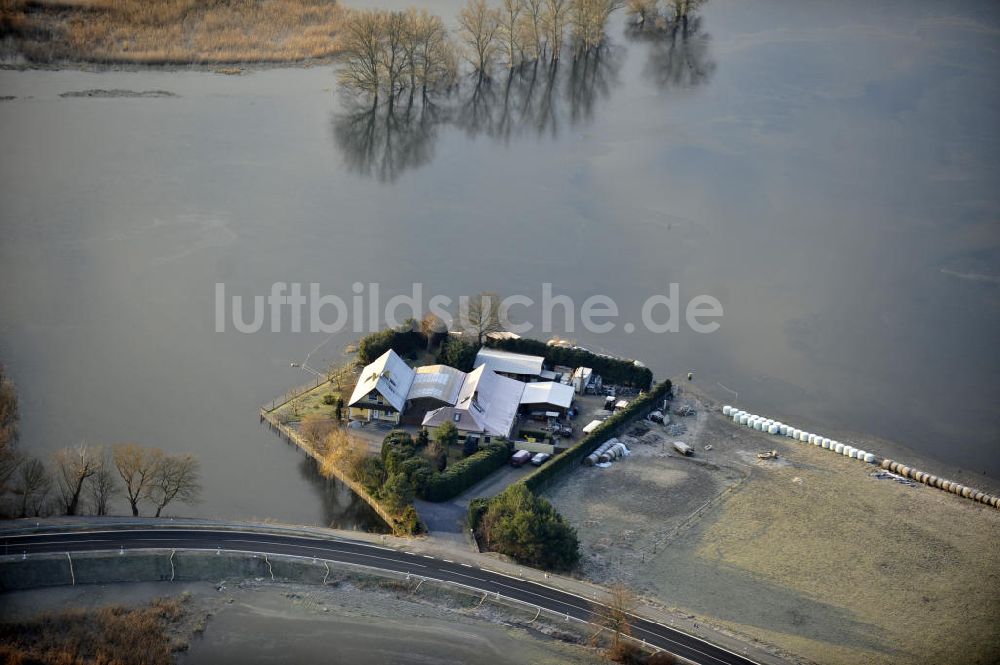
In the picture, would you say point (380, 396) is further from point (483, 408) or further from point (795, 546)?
point (795, 546)

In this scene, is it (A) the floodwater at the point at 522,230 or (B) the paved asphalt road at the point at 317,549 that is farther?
(A) the floodwater at the point at 522,230

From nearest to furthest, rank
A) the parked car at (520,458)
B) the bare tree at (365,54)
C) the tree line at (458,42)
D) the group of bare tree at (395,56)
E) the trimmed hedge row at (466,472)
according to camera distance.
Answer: the trimmed hedge row at (466,472), the parked car at (520,458), the bare tree at (365,54), the group of bare tree at (395,56), the tree line at (458,42)

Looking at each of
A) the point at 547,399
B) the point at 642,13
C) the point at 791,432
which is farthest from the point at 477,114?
the point at 791,432

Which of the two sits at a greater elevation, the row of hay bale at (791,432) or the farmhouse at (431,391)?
the farmhouse at (431,391)

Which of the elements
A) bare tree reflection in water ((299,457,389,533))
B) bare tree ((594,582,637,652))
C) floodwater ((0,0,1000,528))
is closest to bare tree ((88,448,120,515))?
floodwater ((0,0,1000,528))

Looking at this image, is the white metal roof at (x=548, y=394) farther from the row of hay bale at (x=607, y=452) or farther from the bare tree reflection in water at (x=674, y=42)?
the bare tree reflection in water at (x=674, y=42)

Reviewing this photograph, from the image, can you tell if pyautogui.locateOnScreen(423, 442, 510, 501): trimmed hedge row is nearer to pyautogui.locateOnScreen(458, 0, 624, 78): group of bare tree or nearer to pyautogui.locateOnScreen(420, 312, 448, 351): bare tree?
pyautogui.locateOnScreen(420, 312, 448, 351): bare tree

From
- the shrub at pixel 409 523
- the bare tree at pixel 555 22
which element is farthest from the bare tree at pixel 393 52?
the shrub at pixel 409 523

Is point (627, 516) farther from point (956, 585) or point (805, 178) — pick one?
point (805, 178)
